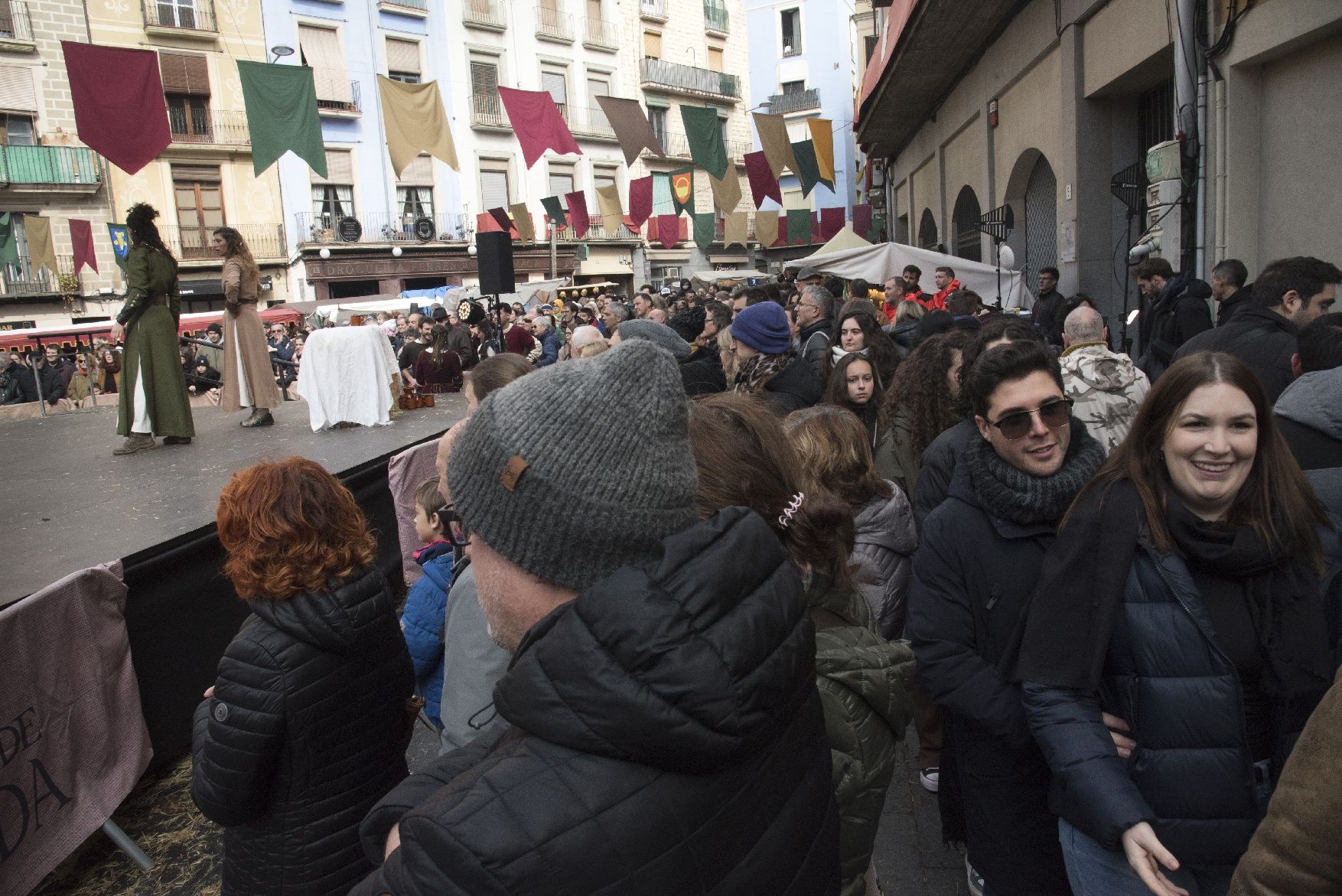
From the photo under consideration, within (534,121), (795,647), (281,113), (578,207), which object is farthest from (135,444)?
(578,207)

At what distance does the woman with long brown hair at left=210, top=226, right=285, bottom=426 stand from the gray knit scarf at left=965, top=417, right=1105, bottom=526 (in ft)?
20.1

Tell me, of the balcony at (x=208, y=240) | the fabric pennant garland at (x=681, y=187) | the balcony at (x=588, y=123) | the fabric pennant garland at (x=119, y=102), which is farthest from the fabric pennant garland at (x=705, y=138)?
the balcony at (x=588, y=123)

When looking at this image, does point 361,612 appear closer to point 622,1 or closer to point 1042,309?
point 1042,309

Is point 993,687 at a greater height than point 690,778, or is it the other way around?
point 690,778

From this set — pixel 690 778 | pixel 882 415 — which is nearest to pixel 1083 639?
pixel 690 778

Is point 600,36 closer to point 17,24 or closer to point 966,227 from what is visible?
point 17,24

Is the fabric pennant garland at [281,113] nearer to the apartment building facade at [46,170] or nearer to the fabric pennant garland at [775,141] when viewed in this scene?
the fabric pennant garland at [775,141]

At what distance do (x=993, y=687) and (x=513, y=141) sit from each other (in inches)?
1402

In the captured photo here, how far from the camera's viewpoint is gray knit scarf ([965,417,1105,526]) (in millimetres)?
2176

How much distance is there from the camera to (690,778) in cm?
93

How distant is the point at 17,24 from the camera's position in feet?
81.7

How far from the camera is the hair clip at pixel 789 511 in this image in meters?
1.83

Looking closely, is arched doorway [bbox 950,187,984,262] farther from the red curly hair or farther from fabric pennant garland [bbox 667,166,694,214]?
the red curly hair

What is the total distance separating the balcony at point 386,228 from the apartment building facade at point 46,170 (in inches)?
227
